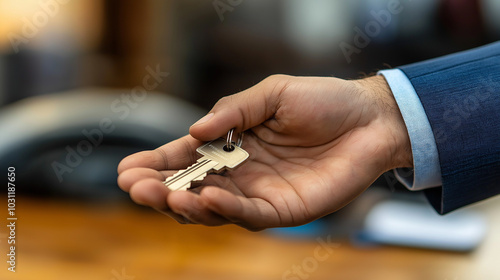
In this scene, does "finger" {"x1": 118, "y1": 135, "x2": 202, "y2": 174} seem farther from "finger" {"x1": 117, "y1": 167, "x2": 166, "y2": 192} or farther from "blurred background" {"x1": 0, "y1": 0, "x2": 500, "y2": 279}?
"blurred background" {"x1": 0, "y1": 0, "x2": 500, "y2": 279}

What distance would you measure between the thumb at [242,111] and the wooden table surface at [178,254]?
563 millimetres

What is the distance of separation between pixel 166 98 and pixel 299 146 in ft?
3.92

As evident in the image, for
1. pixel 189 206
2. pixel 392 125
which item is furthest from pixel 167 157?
pixel 392 125

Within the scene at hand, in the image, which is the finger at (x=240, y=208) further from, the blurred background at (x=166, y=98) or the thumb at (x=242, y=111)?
the blurred background at (x=166, y=98)

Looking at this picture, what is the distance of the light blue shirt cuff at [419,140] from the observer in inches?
40.0

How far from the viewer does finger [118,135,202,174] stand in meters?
0.87

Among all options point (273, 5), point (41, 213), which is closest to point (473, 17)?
point (273, 5)

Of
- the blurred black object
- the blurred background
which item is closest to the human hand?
the blurred background

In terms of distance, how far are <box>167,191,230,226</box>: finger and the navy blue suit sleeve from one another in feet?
1.74

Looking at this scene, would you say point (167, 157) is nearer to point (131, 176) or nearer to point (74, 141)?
point (131, 176)

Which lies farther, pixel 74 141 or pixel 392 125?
pixel 74 141

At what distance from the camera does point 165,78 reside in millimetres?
3283

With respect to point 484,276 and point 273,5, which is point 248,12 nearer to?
point 273,5

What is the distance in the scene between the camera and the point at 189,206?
29.9 inches
